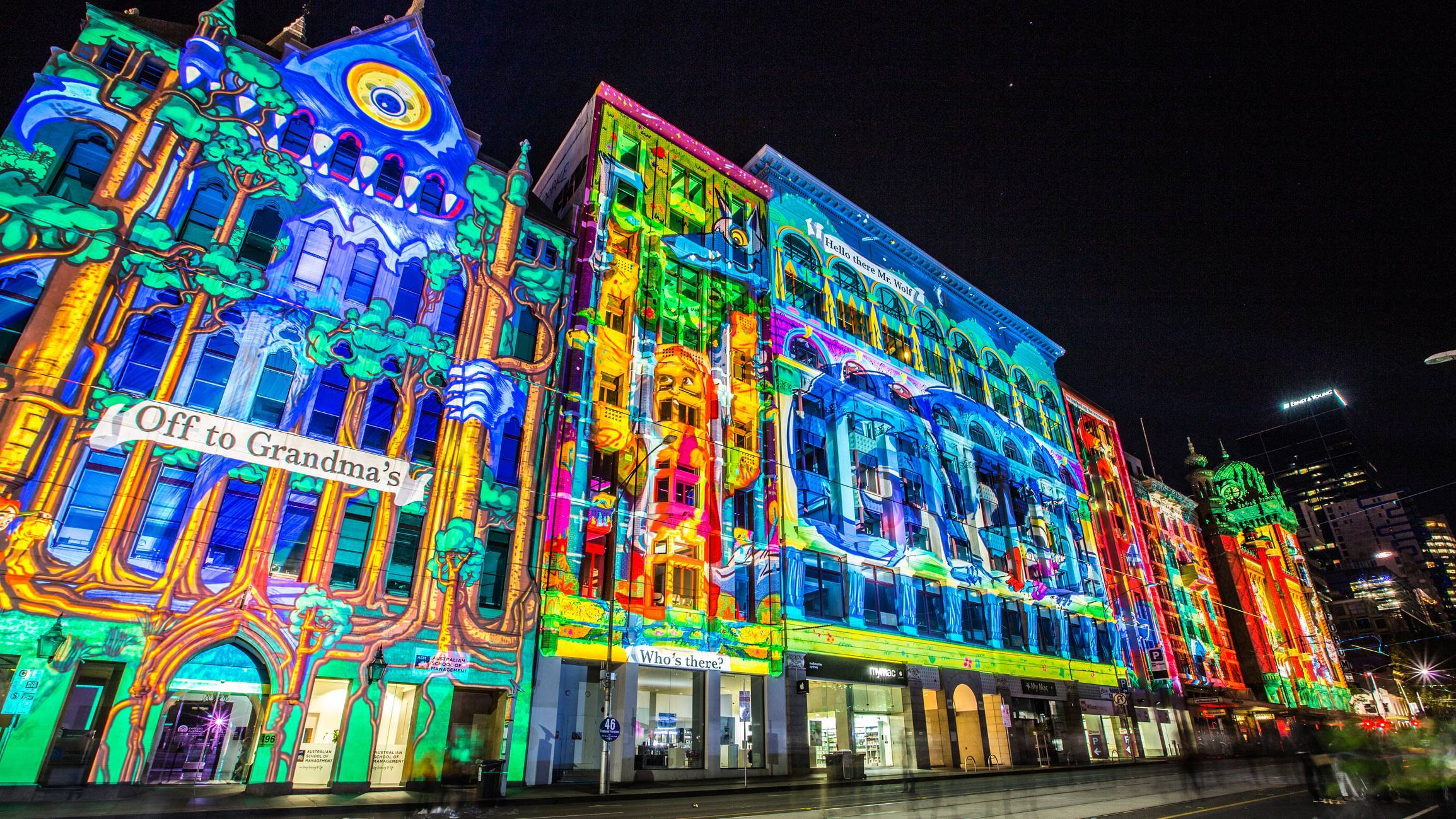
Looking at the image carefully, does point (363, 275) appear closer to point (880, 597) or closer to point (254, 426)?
point (254, 426)

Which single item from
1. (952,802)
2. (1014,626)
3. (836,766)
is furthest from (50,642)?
(1014,626)

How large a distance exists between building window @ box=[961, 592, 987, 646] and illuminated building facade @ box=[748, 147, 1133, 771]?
0.15 m

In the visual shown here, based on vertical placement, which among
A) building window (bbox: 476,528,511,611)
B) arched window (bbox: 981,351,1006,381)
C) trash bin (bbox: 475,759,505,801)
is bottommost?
trash bin (bbox: 475,759,505,801)

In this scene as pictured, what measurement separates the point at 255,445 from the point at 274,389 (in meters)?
1.99

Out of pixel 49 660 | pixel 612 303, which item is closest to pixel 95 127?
pixel 49 660

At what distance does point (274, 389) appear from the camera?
21.3 m

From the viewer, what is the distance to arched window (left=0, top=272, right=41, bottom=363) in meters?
17.9

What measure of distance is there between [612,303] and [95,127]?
17.4 metres

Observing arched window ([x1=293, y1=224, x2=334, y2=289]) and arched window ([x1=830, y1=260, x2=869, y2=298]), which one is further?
arched window ([x1=830, y1=260, x2=869, y2=298])

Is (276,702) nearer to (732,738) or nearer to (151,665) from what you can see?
(151,665)

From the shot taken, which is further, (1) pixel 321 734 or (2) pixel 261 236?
(2) pixel 261 236

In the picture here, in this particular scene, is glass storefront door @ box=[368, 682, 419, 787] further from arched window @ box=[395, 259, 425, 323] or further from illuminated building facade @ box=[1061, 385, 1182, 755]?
illuminated building facade @ box=[1061, 385, 1182, 755]

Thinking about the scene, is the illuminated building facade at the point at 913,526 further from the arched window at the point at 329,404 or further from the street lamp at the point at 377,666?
the arched window at the point at 329,404

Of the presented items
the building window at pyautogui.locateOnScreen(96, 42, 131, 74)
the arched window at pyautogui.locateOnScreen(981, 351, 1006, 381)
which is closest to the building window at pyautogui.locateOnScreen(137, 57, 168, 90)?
the building window at pyautogui.locateOnScreen(96, 42, 131, 74)
